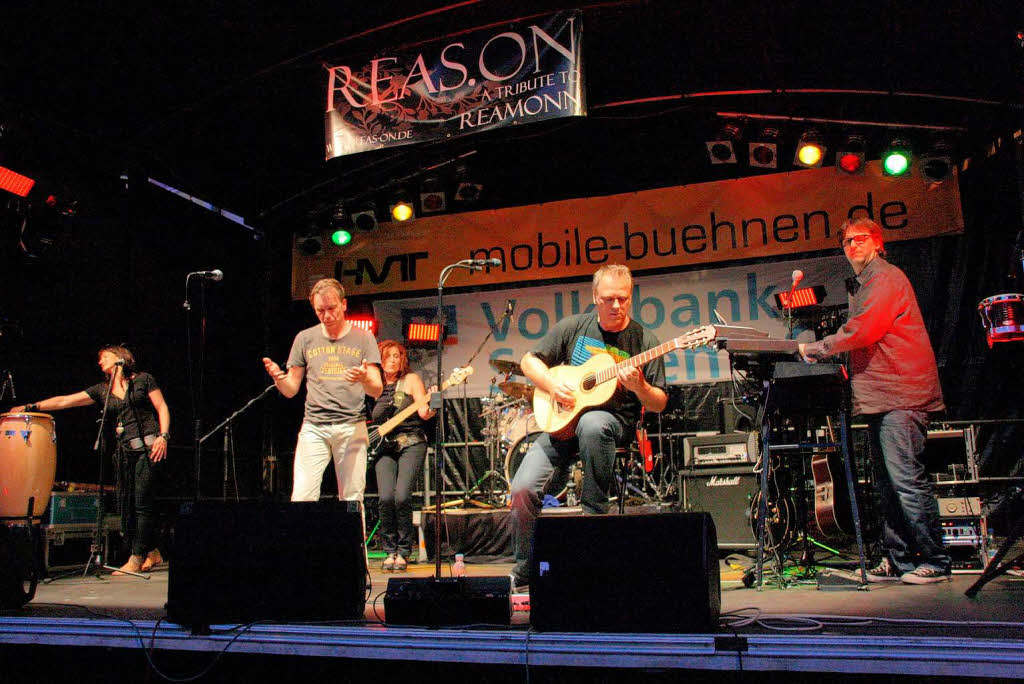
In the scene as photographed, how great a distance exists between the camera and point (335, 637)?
3092mm

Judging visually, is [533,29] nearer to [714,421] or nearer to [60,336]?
[714,421]

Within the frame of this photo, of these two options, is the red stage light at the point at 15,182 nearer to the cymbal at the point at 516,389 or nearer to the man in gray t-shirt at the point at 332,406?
the man in gray t-shirt at the point at 332,406

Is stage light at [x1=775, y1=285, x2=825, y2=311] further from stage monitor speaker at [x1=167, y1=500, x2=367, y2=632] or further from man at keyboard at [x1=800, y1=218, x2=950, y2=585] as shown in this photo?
stage monitor speaker at [x1=167, y1=500, x2=367, y2=632]

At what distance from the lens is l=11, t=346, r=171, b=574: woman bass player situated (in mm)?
7637

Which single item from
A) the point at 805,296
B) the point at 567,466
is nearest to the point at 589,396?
the point at 567,466

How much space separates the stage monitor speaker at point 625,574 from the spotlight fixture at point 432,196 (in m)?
7.91

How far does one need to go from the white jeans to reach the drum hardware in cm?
479

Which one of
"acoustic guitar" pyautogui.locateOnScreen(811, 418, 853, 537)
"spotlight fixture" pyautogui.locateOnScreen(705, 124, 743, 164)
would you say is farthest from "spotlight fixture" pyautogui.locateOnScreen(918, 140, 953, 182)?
"acoustic guitar" pyautogui.locateOnScreen(811, 418, 853, 537)

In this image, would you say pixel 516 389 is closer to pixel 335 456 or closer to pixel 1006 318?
pixel 335 456

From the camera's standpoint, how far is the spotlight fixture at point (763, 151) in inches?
357

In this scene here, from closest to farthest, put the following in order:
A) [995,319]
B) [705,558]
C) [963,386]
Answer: [705,558] → [995,319] → [963,386]

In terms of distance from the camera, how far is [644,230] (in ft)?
32.0

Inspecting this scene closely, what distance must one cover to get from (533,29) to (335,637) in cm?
491

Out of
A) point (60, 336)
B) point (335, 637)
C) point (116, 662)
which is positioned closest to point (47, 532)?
point (60, 336)
